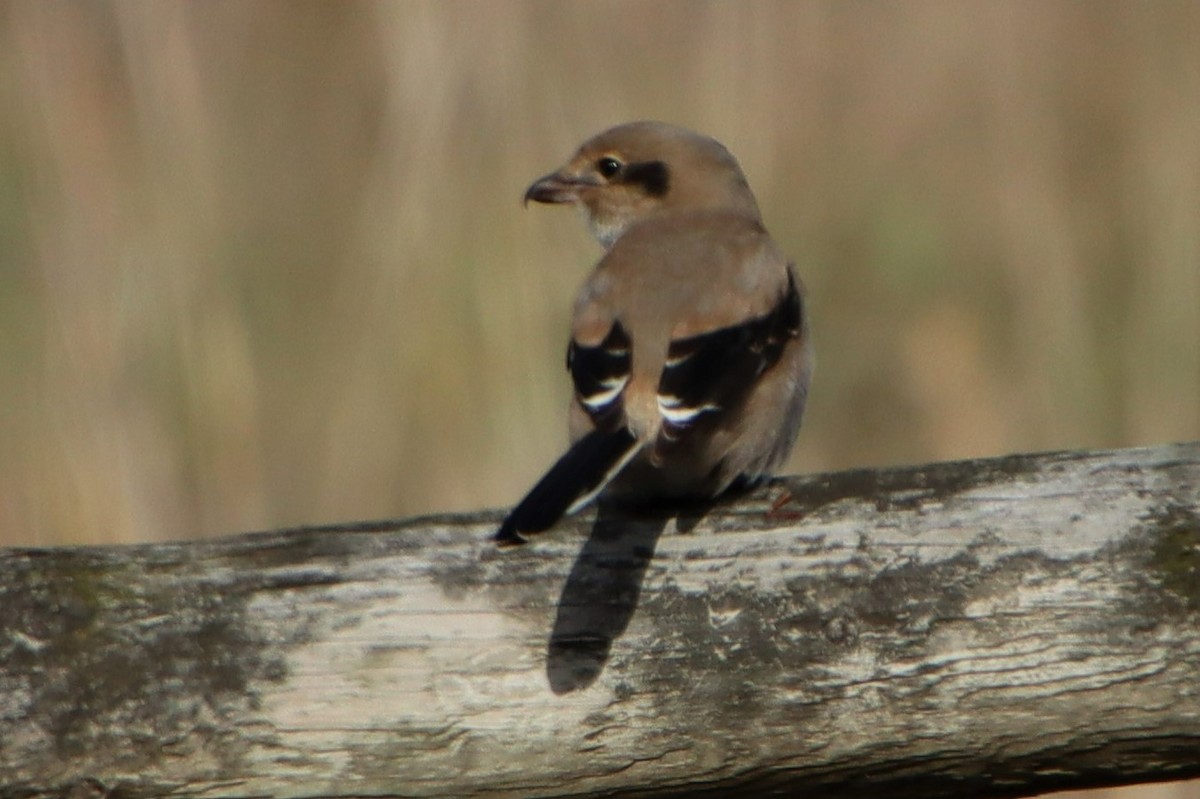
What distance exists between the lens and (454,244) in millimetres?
3625

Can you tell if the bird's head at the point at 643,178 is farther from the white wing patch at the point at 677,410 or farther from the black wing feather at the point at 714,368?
the white wing patch at the point at 677,410

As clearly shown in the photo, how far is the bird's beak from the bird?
21mm

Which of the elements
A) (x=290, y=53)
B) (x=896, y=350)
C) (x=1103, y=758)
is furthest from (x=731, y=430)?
(x=290, y=53)

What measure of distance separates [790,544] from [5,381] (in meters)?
2.24

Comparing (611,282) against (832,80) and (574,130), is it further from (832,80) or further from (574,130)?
(832,80)

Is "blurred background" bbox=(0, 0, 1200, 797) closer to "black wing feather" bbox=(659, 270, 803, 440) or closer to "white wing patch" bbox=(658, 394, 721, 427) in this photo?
"black wing feather" bbox=(659, 270, 803, 440)

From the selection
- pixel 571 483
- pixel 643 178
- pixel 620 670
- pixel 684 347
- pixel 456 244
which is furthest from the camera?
pixel 643 178

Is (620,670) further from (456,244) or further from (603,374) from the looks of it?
(456,244)

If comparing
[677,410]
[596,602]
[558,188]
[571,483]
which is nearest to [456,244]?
[558,188]

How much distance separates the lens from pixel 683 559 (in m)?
1.99

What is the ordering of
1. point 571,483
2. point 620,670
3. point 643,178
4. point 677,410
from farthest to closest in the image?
point 643,178 < point 677,410 < point 571,483 < point 620,670

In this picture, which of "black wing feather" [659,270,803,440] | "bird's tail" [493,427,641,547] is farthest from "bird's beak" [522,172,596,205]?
"bird's tail" [493,427,641,547]

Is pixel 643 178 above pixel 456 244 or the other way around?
above

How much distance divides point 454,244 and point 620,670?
6.17ft
